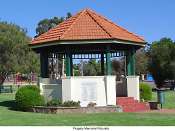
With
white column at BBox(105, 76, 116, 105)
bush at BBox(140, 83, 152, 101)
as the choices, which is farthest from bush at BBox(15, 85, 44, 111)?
bush at BBox(140, 83, 152, 101)

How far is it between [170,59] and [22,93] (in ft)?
123

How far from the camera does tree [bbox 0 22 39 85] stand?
177ft

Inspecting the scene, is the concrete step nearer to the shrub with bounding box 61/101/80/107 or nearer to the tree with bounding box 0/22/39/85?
the shrub with bounding box 61/101/80/107

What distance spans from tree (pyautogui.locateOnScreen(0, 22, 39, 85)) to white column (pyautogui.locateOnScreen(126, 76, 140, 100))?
27.6m

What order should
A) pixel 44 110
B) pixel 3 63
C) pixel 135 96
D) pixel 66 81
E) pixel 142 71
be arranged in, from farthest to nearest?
pixel 142 71 → pixel 3 63 → pixel 135 96 → pixel 66 81 → pixel 44 110

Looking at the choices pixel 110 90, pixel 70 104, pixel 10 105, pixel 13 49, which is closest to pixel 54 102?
pixel 70 104


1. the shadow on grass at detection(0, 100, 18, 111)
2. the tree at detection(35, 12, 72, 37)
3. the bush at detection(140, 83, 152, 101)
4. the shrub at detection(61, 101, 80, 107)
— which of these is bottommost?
the shadow on grass at detection(0, 100, 18, 111)

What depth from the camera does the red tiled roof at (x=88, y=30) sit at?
25.0 metres

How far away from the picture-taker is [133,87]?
1051 inches

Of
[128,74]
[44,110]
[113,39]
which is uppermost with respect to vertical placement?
[113,39]

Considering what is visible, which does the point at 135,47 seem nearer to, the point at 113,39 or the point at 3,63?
the point at 113,39

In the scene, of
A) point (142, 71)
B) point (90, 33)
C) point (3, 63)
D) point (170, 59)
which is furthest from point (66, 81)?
point (142, 71)

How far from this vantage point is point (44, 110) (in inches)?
907

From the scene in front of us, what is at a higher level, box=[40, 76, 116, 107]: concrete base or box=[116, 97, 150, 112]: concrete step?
box=[40, 76, 116, 107]: concrete base
